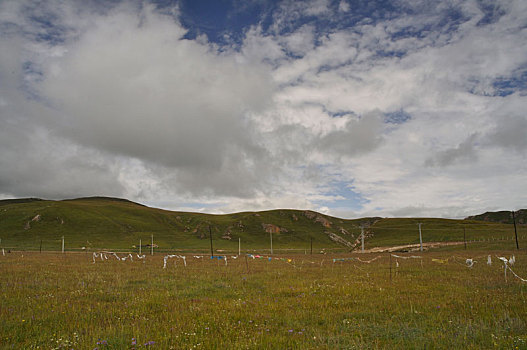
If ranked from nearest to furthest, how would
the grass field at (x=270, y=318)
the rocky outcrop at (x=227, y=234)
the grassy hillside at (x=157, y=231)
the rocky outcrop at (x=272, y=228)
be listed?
the grass field at (x=270, y=318) < the grassy hillside at (x=157, y=231) < the rocky outcrop at (x=227, y=234) < the rocky outcrop at (x=272, y=228)

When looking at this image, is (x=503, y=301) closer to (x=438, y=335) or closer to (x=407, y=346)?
(x=438, y=335)

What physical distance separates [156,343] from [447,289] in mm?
14194

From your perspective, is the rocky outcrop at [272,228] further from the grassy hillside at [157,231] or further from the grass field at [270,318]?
the grass field at [270,318]

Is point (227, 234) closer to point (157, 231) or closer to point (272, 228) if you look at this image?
point (272, 228)

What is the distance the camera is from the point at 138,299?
518 inches

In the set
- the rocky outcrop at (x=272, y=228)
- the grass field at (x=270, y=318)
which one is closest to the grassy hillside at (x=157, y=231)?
the rocky outcrop at (x=272, y=228)

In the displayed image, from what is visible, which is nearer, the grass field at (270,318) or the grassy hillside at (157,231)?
the grass field at (270,318)

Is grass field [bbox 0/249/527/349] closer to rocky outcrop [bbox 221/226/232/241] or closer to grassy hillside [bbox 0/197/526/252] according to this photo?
grassy hillside [bbox 0/197/526/252]

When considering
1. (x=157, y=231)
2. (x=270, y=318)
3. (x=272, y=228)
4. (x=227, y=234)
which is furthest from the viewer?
(x=272, y=228)

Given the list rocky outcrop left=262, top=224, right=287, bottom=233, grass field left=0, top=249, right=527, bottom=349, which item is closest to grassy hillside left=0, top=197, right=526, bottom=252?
rocky outcrop left=262, top=224, right=287, bottom=233

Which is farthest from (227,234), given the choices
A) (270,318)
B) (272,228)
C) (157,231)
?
(270,318)

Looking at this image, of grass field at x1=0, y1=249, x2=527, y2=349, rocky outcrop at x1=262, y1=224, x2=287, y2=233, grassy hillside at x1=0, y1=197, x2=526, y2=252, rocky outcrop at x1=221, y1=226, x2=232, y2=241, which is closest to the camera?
grass field at x1=0, y1=249, x2=527, y2=349

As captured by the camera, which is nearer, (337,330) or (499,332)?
(499,332)

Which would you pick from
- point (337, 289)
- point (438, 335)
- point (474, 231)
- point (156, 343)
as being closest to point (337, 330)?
point (438, 335)
